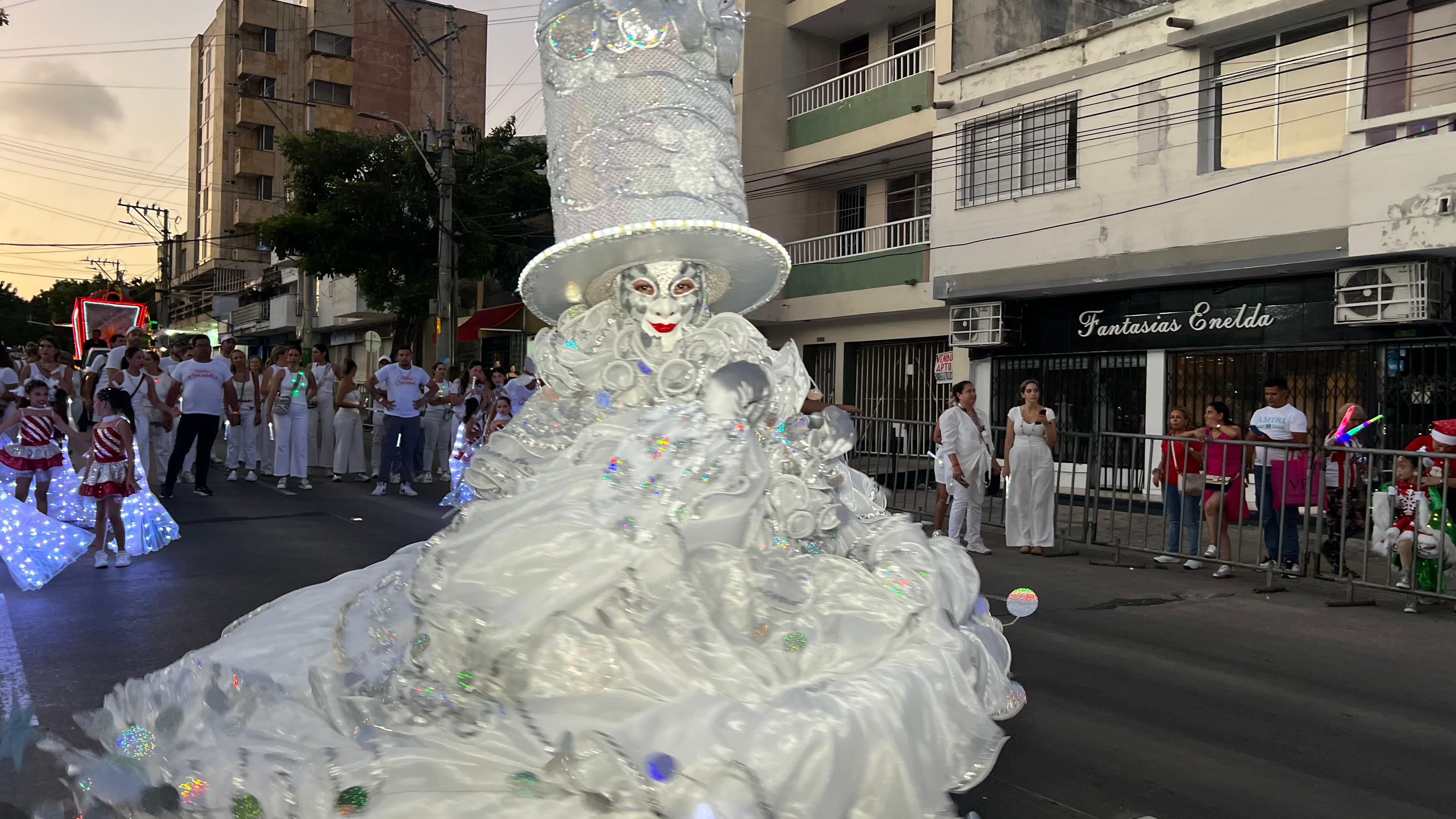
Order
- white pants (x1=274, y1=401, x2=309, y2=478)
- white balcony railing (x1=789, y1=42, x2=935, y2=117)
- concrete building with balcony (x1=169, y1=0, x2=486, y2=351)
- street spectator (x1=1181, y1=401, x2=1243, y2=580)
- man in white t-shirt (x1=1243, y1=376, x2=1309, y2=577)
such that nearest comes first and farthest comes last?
man in white t-shirt (x1=1243, y1=376, x2=1309, y2=577) → street spectator (x1=1181, y1=401, x2=1243, y2=580) → white pants (x1=274, y1=401, x2=309, y2=478) → white balcony railing (x1=789, y1=42, x2=935, y2=117) → concrete building with balcony (x1=169, y1=0, x2=486, y2=351)

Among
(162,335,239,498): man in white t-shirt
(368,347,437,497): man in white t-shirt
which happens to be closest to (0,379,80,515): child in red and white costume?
(162,335,239,498): man in white t-shirt

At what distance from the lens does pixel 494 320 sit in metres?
28.5

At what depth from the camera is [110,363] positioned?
1153 cm

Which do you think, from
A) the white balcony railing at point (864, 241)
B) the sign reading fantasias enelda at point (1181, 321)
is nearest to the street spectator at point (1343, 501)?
the sign reading fantasias enelda at point (1181, 321)

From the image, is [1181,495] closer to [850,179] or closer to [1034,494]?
[1034,494]

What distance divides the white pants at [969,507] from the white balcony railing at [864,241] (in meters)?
8.94

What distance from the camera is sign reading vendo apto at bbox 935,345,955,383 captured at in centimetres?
1694

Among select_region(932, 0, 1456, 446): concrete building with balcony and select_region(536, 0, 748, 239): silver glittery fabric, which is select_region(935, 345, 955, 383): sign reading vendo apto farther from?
select_region(536, 0, 748, 239): silver glittery fabric

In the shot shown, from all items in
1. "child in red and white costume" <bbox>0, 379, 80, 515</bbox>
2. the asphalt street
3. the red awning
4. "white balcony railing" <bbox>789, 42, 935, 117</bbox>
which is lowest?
the asphalt street

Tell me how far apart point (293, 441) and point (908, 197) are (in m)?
11.5

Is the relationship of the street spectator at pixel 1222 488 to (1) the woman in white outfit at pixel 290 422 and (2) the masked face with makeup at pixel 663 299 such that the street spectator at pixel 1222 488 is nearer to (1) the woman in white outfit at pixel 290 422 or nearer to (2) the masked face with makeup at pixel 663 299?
(2) the masked face with makeup at pixel 663 299

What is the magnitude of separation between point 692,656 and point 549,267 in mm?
1670

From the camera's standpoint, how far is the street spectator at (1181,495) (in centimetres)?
880

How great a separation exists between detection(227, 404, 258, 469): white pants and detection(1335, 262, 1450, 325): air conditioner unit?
1363 centimetres
